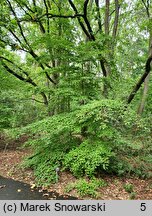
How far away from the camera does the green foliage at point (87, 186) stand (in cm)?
546

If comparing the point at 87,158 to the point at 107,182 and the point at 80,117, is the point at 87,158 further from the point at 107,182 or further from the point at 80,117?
the point at 80,117

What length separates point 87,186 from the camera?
18.5 ft

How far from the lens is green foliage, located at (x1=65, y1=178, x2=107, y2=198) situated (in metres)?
5.46

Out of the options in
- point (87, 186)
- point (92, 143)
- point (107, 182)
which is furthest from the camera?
point (92, 143)

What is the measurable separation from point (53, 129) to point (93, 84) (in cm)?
192

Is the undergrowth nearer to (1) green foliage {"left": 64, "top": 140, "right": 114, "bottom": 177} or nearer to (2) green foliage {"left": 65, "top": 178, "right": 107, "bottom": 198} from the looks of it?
(1) green foliage {"left": 64, "top": 140, "right": 114, "bottom": 177}

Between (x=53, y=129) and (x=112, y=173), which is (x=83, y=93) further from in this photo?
(x=112, y=173)

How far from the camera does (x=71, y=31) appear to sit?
9.34 m

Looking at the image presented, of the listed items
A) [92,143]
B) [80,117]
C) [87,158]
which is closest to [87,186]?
[87,158]

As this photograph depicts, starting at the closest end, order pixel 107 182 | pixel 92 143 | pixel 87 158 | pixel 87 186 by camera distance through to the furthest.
Answer: pixel 87 186, pixel 87 158, pixel 107 182, pixel 92 143

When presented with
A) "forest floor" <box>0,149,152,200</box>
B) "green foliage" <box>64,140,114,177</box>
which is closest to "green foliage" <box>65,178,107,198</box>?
"forest floor" <box>0,149,152,200</box>

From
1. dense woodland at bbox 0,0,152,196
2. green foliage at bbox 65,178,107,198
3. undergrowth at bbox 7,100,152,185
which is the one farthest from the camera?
dense woodland at bbox 0,0,152,196

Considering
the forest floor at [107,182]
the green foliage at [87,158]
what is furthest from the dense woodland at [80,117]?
the forest floor at [107,182]

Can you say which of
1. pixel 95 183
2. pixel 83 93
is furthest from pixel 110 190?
pixel 83 93
